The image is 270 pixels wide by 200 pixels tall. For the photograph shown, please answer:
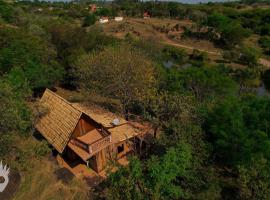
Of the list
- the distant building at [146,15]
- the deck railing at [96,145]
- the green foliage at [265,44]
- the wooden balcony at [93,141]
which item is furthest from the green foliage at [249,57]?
the distant building at [146,15]

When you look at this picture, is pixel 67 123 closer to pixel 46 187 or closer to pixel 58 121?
pixel 58 121

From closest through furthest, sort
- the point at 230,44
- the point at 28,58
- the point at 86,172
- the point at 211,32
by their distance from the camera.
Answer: the point at 86,172 < the point at 28,58 < the point at 230,44 < the point at 211,32

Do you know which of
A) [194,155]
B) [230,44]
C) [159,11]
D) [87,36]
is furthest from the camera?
[159,11]

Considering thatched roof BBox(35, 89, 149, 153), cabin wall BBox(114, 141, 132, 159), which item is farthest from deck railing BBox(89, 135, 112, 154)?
cabin wall BBox(114, 141, 132, 159)

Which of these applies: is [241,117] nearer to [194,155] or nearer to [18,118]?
[194,155]

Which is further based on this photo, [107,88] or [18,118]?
[107,88]

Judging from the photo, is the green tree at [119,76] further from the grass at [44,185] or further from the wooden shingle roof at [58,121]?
the grass at [44,185]

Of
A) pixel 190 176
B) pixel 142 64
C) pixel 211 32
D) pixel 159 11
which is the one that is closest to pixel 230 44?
pixel 211 32

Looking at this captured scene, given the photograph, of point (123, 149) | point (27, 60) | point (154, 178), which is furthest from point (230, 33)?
point (154, 178)

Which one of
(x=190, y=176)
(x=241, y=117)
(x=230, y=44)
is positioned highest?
(x=241, y=117)
